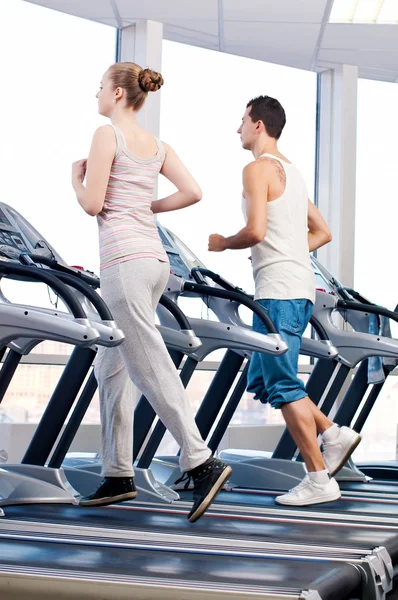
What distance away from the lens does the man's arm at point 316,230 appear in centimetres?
376

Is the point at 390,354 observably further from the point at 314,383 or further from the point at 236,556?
the point at 236,556

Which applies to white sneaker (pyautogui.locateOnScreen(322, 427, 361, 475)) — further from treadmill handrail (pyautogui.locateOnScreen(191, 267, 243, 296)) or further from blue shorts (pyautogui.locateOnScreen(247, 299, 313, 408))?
treadmill handrail (pyautogui.locateOnScreen(191, 267, 243, 296))

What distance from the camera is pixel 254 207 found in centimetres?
328

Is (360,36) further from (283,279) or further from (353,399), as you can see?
(283,279)

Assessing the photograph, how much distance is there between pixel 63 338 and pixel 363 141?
15.5ft

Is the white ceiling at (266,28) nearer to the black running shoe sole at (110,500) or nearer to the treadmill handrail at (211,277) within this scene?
the treadmill handrail at (211,277)

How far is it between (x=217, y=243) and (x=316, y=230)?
0.61 m

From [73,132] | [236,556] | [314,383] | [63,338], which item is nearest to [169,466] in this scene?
[314,383]

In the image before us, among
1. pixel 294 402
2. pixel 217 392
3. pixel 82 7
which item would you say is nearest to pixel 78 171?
pixel 294 402

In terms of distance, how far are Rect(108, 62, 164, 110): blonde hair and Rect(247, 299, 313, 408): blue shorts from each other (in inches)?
40.4

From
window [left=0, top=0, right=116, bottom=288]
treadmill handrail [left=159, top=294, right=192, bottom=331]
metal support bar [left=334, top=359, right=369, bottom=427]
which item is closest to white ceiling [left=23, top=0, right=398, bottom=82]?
window [left=0, top=0, right=116, bottom=288]

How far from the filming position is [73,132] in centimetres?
541

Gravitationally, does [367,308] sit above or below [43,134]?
below

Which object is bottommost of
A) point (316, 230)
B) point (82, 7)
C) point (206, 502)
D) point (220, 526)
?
point (220, 526)
